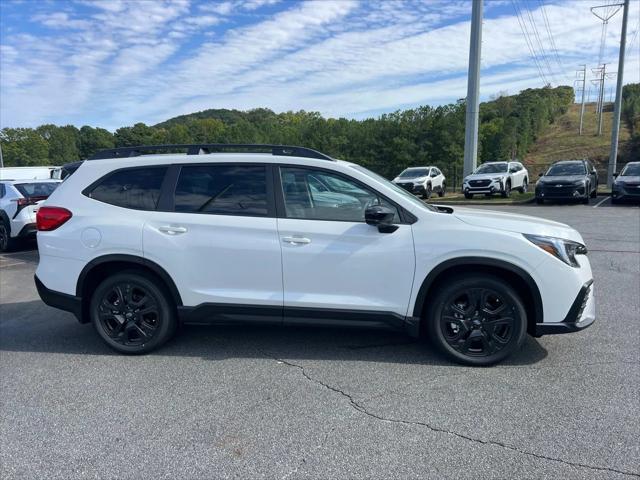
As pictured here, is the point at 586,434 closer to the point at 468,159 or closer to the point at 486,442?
the point at 486,442

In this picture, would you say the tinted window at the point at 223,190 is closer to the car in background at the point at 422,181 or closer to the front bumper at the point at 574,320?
the front bumper at the point at 574,320

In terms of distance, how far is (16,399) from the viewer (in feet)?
11.8

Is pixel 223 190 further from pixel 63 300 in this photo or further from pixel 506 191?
pixel 506 191

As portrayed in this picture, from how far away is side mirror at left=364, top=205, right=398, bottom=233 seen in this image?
12.6ft

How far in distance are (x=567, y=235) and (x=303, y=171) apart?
2268mm

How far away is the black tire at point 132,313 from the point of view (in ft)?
14.2

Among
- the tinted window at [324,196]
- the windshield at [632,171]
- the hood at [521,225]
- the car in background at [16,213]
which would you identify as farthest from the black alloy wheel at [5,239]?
the windshield at [632,171]

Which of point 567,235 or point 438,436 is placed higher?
point 567,235

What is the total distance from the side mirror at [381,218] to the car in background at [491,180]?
61.8ft

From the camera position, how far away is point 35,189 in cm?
1098

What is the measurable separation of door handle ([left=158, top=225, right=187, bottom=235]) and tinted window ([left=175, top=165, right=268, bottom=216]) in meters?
0.17

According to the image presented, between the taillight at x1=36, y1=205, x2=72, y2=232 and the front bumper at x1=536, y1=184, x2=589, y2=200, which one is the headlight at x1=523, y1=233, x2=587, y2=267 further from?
the front bumper at x1=536, y1=184, x2=589, y2=200

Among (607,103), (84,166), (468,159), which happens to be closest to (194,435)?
(84,166)

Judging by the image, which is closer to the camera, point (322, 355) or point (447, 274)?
point (447, 274)
